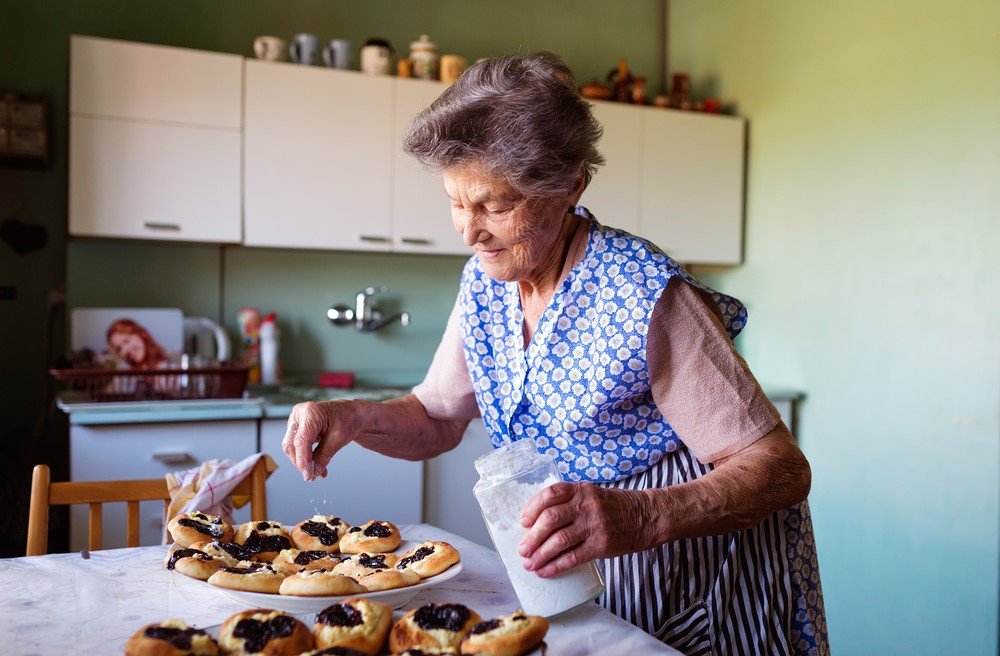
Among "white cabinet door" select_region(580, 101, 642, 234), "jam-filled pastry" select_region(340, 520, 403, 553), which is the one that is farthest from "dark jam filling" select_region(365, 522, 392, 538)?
"white cabinet door" select_region(580, 101, 642, 234)

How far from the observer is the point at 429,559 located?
106 centimetres

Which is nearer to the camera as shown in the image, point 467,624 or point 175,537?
point 467,624

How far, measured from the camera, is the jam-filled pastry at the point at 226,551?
1.09m

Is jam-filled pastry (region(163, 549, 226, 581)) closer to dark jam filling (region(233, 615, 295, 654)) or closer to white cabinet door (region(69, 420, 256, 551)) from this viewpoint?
dark jam filling (region(233, 615, 295, 654))

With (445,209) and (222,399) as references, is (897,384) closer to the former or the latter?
(445,209)

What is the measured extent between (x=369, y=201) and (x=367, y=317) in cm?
48

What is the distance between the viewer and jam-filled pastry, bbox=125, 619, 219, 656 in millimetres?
810

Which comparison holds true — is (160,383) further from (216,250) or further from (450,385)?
(450,385)

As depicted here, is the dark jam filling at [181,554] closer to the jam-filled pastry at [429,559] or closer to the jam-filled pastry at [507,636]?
the jam-filled pastry at [429,559]

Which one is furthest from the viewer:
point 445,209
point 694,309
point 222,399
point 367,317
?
point 367,317

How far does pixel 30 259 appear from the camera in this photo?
108 inches

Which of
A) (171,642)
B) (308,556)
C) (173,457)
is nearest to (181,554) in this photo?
(308,556)

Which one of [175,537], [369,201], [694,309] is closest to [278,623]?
[175,537]

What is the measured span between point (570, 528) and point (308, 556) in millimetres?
417
